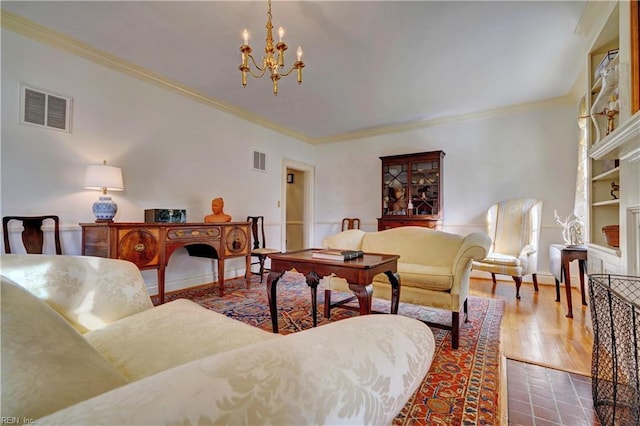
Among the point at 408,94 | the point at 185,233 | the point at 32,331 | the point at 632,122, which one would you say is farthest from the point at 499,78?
the point at 32,331

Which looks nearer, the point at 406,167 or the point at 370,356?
the point at 370,356

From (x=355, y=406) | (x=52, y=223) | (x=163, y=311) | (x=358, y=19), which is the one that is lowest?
(x=163, y=311)

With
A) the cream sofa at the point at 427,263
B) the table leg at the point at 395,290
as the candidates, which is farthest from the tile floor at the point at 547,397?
the table leg at the point at 395,290

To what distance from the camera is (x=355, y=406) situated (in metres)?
0.41

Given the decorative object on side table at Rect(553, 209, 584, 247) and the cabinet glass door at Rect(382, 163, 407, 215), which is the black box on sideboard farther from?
the decorative object on side table at Rect(553, 209, 584, 247)

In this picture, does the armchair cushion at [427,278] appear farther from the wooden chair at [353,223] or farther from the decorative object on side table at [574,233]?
the wooden chair at [353,223]

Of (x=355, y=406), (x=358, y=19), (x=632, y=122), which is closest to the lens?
(x=355, y=406)

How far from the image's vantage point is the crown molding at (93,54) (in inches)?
94.1

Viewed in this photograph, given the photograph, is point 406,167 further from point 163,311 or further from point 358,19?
point 163,311

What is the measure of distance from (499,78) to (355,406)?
3.99 m

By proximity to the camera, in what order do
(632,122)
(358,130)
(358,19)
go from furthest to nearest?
(358,130)
(358,19)
(632,122)

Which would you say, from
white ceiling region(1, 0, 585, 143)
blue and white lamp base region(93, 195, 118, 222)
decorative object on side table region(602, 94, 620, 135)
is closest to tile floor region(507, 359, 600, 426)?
decorative object on side table region(602, 94, 620, 135)

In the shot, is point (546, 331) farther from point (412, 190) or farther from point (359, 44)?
point (359, 44)

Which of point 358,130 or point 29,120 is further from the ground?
point 358,130
